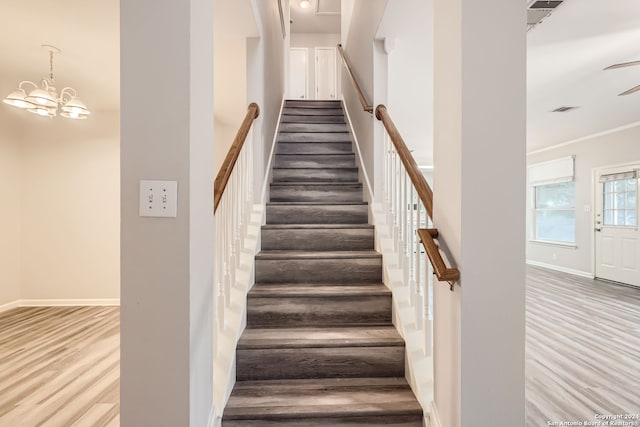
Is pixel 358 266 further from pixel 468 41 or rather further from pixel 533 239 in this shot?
pixel 533 239

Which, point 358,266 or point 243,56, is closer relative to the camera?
point 358,266

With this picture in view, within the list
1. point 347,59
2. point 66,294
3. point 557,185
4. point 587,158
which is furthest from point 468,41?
point 557,185

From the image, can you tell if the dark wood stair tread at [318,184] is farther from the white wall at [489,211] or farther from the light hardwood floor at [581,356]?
the light hardwood floor at [581,356]

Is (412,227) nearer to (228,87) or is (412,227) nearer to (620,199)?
(228,87)

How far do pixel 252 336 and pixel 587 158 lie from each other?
7007 millimetres

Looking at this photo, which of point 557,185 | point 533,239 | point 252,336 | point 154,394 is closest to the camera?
point 154,394

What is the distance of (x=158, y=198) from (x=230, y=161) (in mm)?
688

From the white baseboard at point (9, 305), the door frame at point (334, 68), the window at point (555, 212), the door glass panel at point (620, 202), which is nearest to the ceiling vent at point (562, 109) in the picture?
the door glass panel at point (620, 202)

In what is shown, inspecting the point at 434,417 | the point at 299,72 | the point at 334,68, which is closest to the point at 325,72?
the point at 334,68

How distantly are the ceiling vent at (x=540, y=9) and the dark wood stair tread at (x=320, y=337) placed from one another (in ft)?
8.28

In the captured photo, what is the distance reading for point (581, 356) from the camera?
8.53 feet

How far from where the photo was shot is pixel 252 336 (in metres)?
1.86

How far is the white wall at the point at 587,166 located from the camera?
17.0 ft

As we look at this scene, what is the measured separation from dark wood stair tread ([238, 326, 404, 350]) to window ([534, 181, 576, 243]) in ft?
21.3
